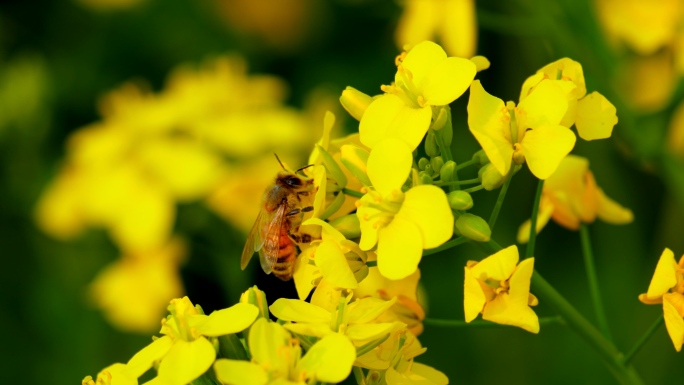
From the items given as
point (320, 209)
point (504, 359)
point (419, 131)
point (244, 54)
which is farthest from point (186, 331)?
point (244, 54)

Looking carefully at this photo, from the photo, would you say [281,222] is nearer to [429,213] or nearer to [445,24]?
[429,213]

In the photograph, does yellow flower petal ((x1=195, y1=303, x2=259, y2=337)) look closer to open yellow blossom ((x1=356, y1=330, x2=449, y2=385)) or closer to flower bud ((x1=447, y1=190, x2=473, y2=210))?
open yellow blossom ((x1=356, y1=330, x2=449, y2=385))

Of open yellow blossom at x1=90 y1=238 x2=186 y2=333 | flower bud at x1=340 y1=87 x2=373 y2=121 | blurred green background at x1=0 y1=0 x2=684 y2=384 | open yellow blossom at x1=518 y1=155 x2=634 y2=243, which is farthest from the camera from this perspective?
open yellow blossom at x1=90 y1=238 x2=186 y2=333

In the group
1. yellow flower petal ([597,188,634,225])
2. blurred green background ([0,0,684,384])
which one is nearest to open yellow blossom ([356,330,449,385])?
yellow flower petal ([597,188,634,225])

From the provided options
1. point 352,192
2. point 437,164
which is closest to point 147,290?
point 352,192

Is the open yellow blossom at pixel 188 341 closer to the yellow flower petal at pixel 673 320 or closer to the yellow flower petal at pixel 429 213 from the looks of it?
the yellow flower petal at pixel 429 213

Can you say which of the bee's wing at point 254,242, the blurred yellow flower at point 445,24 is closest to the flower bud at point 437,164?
the bee's wing at point 254,242

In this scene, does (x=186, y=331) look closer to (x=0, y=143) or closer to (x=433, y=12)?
(x=433, y=12)
